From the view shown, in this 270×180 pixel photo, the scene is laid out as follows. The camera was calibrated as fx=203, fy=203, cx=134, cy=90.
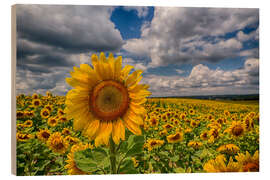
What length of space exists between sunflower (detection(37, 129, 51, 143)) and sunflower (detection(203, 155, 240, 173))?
80.1 inches

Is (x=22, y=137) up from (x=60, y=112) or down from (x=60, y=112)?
down

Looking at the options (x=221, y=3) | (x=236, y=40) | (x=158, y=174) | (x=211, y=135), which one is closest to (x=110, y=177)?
(x=158, y=174)

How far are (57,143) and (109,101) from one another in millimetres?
1189

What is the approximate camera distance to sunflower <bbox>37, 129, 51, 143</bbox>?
8.26 feet

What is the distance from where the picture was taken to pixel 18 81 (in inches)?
99.1

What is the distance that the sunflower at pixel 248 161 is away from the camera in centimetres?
256

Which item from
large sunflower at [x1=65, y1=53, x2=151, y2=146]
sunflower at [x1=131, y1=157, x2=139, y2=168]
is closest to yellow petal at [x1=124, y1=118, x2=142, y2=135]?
large sunflower at [x1=65, y1=53, x2=151, y2=146]

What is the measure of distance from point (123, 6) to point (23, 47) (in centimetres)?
138

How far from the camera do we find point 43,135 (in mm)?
2527

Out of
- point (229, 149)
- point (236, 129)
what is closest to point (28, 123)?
point (229, 149)

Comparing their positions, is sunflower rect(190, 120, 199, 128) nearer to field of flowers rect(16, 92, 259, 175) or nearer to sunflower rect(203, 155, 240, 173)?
field of flowers rect(16, 92, 259, 175)

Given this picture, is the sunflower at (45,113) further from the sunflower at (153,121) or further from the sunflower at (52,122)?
the sunflower at (153,121)

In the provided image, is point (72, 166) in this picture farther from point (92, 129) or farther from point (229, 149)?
point (229, 149)

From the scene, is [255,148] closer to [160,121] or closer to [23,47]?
[160,121]
